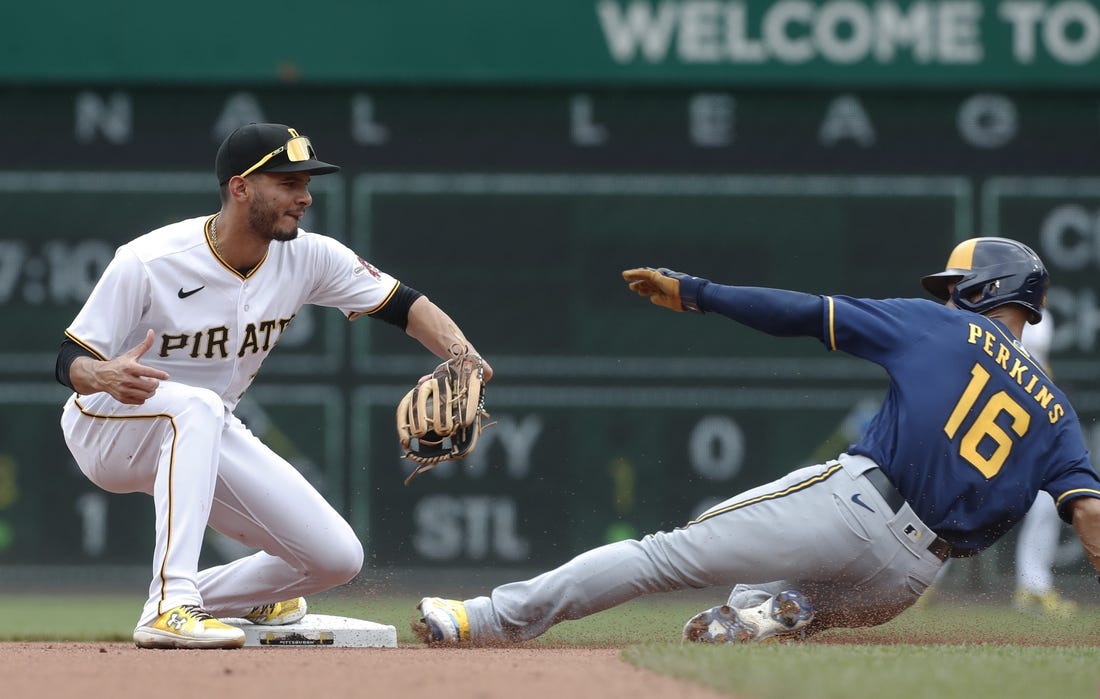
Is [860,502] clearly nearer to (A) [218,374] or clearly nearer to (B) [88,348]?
(A) [218,374]

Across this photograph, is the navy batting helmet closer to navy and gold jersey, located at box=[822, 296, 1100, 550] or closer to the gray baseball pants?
navy and gold jersey, located at box=[822, 296, 1100, 550]

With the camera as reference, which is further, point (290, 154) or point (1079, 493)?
point (290, 154)

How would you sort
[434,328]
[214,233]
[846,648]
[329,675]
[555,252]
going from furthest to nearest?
[555,252], [434,328], [214,233], [846,648], [329,675]

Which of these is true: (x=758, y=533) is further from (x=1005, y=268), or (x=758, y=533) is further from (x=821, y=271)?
(x=821, y=271)

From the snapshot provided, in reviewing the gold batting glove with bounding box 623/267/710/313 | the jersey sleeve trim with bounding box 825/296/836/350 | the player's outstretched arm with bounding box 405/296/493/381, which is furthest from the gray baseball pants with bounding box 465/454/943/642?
the player's outstretched arm with bounding box 405/296/493/381

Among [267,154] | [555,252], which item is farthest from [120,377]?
[555,252]

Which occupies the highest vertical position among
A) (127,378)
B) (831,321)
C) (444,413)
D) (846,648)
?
(831,321)

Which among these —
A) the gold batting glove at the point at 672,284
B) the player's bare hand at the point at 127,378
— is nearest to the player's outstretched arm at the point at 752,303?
the gold batting glove at the point at 672,284
